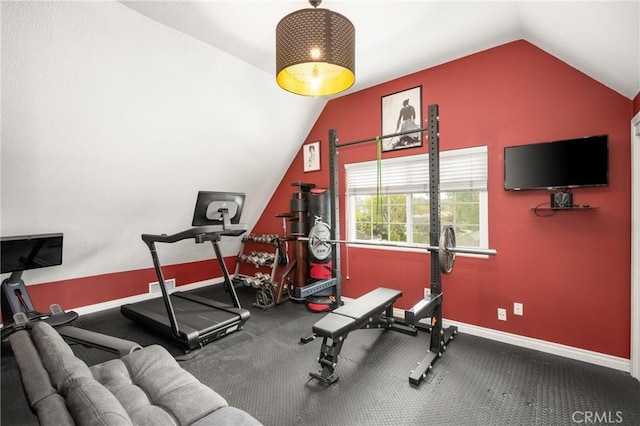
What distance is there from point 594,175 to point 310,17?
2.53m

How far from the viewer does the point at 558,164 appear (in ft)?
8.13

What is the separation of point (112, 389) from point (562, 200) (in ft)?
11.2

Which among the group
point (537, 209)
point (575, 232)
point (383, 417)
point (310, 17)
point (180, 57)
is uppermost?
point (180, 57)

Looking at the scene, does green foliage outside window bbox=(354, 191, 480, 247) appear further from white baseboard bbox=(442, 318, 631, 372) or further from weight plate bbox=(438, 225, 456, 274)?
white baseboard bbox=(442, 318, 631, 372)

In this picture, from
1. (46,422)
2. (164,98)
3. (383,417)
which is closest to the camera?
(46,422)

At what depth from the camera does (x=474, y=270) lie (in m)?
3.02

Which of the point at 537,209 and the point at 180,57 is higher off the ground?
the point at 180,57

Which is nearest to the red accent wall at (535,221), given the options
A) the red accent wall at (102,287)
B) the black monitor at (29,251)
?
the red accent wall at (102,287)

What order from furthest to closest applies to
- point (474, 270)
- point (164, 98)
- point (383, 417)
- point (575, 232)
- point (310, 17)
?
point (474, 270), point (164, 98), point (575, 232), point (383, 417), point (310, 17)

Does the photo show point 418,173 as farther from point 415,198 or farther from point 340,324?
point 340,324

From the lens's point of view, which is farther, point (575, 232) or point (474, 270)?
point (474, 270)

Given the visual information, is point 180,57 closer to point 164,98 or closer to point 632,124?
point 164,98

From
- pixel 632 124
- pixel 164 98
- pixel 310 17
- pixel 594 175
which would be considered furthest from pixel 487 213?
pixel 164 98

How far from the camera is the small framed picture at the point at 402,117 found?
335 centimetres
